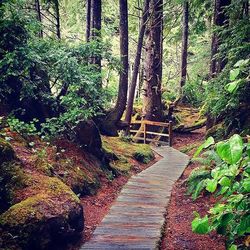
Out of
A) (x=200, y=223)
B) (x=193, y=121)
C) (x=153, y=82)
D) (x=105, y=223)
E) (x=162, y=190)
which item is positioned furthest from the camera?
(x=193, y=121)

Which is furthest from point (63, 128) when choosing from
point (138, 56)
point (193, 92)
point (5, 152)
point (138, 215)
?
point (193, 92)

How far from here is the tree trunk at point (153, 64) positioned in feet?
56.3

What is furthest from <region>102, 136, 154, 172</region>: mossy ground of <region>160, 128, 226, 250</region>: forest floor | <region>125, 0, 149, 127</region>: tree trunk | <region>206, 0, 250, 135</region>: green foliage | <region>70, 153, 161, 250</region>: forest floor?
<region>206, 0, 250, 135</region>: green foliage

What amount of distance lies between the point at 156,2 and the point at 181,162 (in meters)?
9.15

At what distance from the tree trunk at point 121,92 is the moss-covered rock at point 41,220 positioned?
8.07 m

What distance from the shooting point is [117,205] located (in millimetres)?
7008

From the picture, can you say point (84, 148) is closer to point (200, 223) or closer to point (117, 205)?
point (117, 205)

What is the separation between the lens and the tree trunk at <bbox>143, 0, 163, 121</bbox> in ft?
56.3

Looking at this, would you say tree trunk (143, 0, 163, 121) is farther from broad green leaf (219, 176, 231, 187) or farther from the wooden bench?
broad green leaf (219, 176, 231, 187)

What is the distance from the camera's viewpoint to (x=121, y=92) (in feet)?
43.4

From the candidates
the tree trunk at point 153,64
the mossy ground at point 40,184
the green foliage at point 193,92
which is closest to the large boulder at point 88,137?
the mossy ground at point 40,184

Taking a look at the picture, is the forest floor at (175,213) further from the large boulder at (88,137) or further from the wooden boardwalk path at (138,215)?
the large boulder at (88,137)

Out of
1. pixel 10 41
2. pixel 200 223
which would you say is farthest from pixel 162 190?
pixel 200 223

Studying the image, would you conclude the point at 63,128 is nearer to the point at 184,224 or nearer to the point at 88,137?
the point at 88,137
